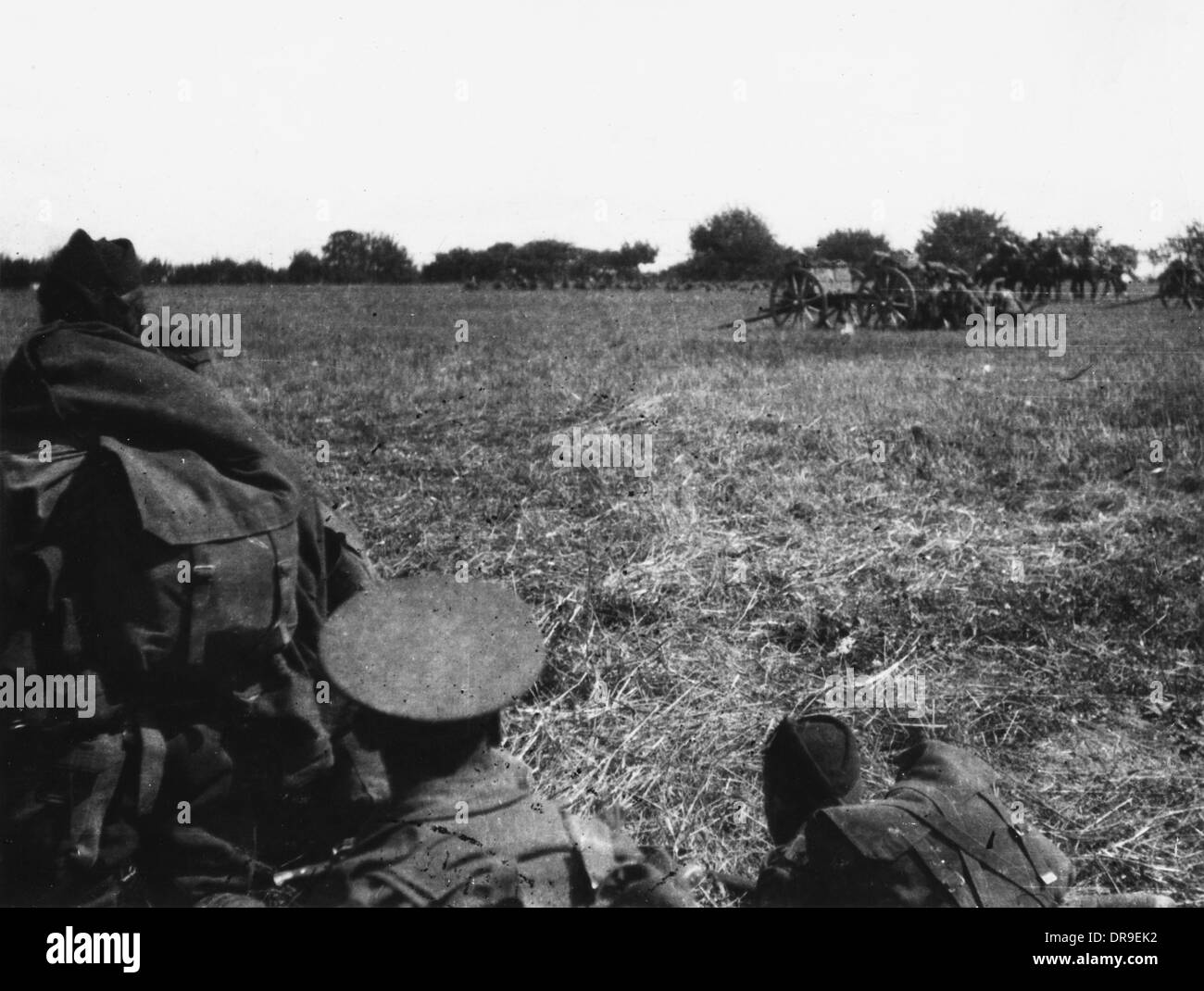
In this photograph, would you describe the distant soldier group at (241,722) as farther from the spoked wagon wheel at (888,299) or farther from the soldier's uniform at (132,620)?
the spoked wagon wheel at (888,299)

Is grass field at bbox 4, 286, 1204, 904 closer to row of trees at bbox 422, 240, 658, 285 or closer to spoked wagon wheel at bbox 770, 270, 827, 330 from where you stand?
spoked wagon wheel at bbox 770, 270, 827, 330

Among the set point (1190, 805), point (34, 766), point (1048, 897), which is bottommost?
point (1190, 805)

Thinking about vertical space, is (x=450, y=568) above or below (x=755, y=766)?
above

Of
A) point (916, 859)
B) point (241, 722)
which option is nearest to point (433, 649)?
point (241, 722)

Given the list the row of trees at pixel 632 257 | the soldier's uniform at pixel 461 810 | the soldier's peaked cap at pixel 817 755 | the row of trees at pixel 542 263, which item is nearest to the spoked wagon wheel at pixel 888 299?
the row of trees at pixel 632 257

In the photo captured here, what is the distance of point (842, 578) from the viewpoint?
4543mm

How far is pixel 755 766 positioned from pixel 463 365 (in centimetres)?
693

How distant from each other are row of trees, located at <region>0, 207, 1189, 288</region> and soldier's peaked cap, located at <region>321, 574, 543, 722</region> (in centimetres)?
1736

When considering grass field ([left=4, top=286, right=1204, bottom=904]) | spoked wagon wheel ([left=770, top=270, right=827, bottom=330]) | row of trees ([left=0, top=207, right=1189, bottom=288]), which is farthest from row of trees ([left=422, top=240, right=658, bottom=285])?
grass field ([left=4, top=286, right=1204, bottom=904])

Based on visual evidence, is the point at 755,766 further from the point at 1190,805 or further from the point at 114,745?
the point at 114,745

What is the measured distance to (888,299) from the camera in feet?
51.6

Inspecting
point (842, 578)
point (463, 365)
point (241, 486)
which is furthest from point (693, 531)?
point (463, 365)

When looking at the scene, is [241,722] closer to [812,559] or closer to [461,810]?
[461,810]
